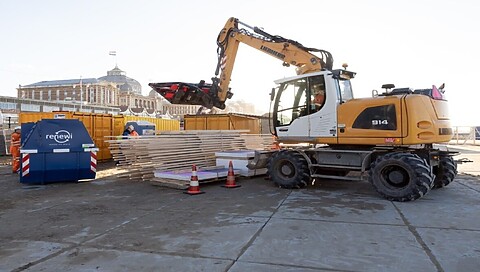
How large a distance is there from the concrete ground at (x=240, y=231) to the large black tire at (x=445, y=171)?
267mm

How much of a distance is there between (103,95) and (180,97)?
114 m

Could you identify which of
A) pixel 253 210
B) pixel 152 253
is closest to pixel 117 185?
pixel 253 210

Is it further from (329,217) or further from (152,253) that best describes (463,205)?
(152,253)

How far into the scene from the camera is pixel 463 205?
7820 mm

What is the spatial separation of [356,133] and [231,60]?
608cm

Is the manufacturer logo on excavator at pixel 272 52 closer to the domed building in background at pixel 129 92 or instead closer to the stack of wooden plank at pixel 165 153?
the stack of wooden plank at pixel 165 153

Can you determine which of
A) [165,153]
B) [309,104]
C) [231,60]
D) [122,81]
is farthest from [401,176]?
[122,81]

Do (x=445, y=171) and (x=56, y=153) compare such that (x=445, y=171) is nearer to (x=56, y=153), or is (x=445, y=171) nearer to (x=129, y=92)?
(x=56, y=153)

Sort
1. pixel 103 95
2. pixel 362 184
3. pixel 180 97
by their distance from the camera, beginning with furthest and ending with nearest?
1. pixel 103 95
2. pixel 180 97
3. pixel 362 184

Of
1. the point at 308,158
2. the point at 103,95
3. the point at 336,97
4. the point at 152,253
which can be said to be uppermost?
the point at 103,95

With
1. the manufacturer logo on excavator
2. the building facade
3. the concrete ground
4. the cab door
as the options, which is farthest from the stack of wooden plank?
the building facade

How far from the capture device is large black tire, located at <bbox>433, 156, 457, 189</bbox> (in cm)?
981

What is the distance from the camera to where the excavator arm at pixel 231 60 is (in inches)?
459

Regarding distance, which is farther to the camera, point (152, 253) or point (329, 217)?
point (329, 217)
